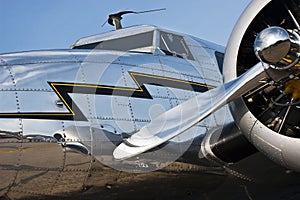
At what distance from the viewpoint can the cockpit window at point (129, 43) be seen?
6.95 meters

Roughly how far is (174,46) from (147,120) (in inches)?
71.3

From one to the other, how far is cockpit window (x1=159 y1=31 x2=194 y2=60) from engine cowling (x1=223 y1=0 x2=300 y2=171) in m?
1.66

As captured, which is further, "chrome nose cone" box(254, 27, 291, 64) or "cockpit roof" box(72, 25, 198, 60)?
"cockpit roof" box(72, 25, 198, 60)

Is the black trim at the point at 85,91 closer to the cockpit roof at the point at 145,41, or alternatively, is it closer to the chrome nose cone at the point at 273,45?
the cockpit roof at the point at 145,41

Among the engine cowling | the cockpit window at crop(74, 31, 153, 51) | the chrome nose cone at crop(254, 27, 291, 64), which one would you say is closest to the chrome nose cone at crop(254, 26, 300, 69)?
the chrome nose cone at crop(254, 27, 291, 64)

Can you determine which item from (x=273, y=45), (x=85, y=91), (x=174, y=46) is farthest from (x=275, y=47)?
(x=174, y=46)

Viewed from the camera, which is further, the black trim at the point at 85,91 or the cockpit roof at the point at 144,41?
the cockpit roof at the point at 144,41

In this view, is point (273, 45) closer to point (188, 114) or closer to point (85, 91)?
point (188, 114)

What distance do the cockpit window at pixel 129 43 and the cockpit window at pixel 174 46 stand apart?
180 millimetres

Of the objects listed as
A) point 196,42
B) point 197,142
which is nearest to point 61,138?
point 197,142


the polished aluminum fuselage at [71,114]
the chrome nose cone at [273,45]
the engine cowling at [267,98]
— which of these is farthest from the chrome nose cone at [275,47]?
the polished aluminum fuselage at [71,114]

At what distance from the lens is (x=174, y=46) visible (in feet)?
23.5

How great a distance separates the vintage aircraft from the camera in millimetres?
4852

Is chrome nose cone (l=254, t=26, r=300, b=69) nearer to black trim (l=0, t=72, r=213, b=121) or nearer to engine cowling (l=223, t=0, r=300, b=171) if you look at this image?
engine cowling (l=223, t=0, r=300, b=171)
